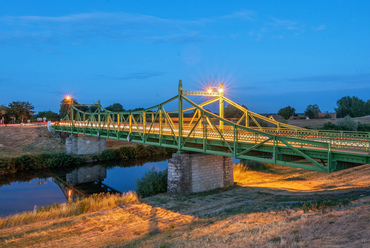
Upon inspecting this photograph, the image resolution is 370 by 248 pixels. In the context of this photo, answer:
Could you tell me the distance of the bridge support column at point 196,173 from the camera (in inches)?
906

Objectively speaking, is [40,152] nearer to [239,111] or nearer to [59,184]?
[59,184]

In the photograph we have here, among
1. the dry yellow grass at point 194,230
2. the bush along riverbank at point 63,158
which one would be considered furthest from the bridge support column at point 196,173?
the bush along riverbank at point 63,158

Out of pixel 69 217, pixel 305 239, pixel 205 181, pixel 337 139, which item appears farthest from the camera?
pixel 205 181

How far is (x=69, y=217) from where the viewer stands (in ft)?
60.1

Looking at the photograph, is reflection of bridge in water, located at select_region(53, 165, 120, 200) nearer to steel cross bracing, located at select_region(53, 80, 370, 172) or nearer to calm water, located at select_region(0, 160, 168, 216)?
calm water, located at select_region(0, 160, 168, 216)

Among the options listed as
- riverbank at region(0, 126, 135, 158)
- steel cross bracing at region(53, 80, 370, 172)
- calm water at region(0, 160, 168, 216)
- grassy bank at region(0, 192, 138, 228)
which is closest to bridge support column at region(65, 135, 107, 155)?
riverbank at region(0, 126, 135, 158)

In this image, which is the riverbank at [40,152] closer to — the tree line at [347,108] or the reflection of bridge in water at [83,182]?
the reflection of bridge in water at [83,182]

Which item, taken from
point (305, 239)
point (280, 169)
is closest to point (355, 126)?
point (280, 169)

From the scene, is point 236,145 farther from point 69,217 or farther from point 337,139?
point 69,217

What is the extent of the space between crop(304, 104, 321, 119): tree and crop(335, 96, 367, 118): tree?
5.54 meters

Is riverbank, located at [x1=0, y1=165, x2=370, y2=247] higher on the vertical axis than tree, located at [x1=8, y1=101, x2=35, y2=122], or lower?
lower

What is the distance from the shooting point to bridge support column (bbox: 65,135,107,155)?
49.2 m

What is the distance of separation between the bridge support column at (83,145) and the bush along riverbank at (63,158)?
211 cm

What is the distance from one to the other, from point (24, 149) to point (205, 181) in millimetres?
37904
